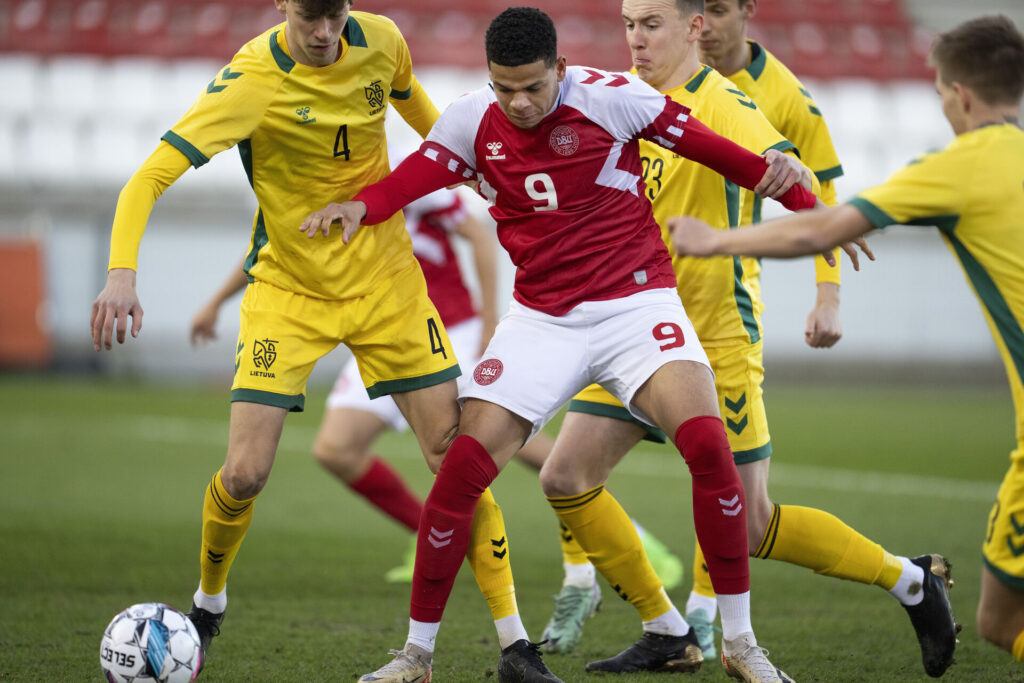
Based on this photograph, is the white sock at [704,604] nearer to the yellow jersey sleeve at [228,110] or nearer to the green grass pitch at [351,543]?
the green grass pitch at [351,543]

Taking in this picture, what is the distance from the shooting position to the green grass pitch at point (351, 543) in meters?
4.24

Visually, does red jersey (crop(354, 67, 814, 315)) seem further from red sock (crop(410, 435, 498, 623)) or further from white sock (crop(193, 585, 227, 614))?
white sock (crop(193, 585, 227, 614))

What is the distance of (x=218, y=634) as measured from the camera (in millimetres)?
→ 4328

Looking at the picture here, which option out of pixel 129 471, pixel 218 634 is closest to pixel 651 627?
pixel 218 634

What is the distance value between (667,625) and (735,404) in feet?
2.75

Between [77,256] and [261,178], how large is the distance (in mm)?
14430

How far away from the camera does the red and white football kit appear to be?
363cm

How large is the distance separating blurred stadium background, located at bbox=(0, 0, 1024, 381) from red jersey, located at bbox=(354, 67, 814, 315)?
13388mm

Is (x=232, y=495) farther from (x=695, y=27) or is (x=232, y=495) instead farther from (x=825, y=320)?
(x=695, y=27)

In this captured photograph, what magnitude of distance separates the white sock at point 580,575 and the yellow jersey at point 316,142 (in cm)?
150

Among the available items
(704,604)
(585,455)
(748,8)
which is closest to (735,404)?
(585,455)

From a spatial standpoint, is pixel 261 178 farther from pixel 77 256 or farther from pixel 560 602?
pixel 77 256

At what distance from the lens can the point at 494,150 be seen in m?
3.77

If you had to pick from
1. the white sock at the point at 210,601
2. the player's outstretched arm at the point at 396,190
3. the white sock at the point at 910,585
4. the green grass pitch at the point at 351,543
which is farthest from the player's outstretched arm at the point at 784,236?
the white sock at the point at 210,601
